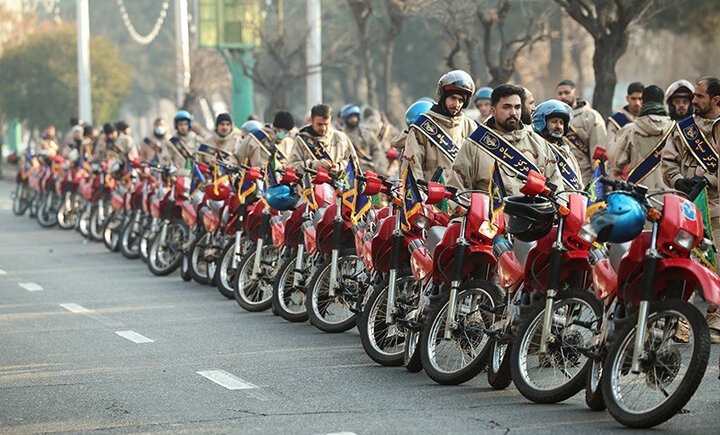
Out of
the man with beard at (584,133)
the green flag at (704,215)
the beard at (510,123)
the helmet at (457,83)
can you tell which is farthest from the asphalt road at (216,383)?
the man with beard at (584,133)

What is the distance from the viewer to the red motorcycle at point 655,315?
22.8 feet

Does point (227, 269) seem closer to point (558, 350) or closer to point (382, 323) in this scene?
point (382, 323)

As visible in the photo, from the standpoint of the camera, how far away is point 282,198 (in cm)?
1247

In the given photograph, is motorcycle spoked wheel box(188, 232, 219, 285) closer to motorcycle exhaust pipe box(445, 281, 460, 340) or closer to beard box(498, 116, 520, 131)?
beard box(498, 116, 520, 131)

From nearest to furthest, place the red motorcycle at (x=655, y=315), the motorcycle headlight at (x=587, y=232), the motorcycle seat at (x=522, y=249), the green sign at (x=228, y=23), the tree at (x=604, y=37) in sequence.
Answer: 1. the red motorcycle at (x=655, y=315)
2. the motorcycle headlight at (x=587, y=232)
3. the motorcycle seat at (x=522, y=249)
4. the tree at (x=604, y=37)
5. the green sign at (x=228, y=23)

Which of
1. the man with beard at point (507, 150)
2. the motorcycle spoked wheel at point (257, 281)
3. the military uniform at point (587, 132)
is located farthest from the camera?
the military uniform at point (587, 132)

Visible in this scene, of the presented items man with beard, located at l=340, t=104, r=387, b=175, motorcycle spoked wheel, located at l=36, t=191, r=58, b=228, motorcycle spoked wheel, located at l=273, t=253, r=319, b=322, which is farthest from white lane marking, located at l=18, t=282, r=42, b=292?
motorcycle spoked wheel, located at l=36, t=191, r=58, b=228

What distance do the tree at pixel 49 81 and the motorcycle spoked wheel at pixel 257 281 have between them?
45656 millimetres

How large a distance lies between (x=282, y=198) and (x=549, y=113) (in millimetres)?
2981

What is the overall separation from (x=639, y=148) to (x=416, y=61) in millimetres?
42907

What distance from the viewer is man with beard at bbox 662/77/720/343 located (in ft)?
33.4

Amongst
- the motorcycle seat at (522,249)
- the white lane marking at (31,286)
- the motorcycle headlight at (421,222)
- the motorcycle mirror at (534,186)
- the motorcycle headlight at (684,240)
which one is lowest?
the white lane marking at (31,286)

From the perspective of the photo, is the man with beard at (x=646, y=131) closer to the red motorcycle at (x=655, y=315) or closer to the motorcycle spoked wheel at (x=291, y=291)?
the motorcycle spoked wheel at (x=291, y=291)

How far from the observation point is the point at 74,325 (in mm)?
12492
